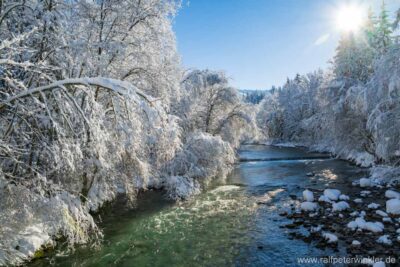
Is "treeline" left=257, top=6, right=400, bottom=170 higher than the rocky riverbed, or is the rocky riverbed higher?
"treeline" left=257, top=6, right=400, bottom=170

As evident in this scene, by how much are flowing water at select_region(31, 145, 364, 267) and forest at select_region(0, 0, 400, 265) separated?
0.85m

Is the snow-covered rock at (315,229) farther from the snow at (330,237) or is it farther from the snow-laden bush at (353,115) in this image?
the snow-laden bush at (353,115)

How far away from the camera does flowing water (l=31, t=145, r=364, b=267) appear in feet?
31.8

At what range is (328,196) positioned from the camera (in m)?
16.4

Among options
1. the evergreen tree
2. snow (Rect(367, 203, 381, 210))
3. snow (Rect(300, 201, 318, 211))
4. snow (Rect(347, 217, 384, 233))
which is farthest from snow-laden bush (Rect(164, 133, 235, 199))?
the evergreen tree

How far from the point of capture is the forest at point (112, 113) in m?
5.46

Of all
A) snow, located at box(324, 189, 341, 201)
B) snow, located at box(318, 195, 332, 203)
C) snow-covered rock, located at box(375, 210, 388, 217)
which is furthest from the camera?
snow, located at box(324, 189, 341, 201)

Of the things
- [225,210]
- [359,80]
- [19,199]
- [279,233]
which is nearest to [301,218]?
[279,233]

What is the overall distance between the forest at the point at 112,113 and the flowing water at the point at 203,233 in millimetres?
845

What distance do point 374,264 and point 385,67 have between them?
788 cm

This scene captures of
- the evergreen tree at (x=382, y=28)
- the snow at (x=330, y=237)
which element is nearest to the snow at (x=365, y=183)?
the snow at (x=330, y=237)

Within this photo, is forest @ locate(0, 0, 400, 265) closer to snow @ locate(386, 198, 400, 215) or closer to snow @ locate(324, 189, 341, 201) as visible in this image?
snow @ locate(386, 198, 400, 215)

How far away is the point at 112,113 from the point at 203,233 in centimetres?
587

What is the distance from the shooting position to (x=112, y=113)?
40.2 feet
